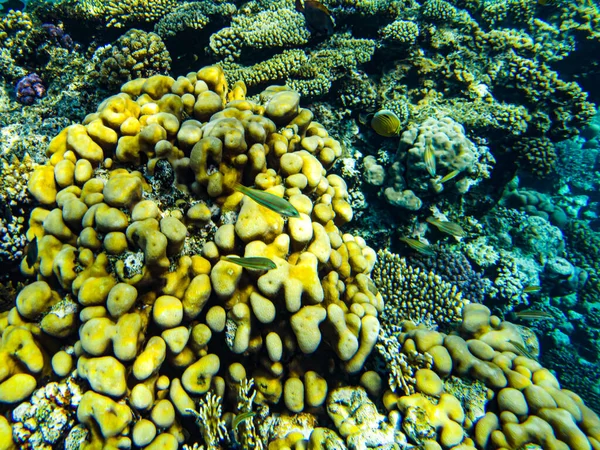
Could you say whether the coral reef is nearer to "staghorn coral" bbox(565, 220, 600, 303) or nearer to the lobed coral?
the lobed coral

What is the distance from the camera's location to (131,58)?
462 cm

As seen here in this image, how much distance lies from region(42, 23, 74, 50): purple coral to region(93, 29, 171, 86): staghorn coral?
273cm

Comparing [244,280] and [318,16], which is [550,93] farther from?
[244,280]

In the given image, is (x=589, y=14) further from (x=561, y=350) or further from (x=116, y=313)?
(x=116, y=313)

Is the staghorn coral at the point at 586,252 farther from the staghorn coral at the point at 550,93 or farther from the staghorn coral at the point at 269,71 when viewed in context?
the staghorn coral at the point at 269,71

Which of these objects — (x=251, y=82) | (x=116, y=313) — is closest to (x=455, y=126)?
(x=251, y=82)

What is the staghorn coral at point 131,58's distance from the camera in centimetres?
462

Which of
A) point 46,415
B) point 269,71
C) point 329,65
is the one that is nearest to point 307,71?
point 329,65

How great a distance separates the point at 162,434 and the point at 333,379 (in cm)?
152

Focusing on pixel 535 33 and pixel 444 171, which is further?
pixel 535 33

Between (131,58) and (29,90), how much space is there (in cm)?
307

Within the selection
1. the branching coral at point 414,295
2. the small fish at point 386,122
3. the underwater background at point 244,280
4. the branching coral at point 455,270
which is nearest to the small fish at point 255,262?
the underwater background at point 244,280

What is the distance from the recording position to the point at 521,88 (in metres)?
6.78

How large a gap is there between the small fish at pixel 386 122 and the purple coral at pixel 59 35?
23.3 feet
